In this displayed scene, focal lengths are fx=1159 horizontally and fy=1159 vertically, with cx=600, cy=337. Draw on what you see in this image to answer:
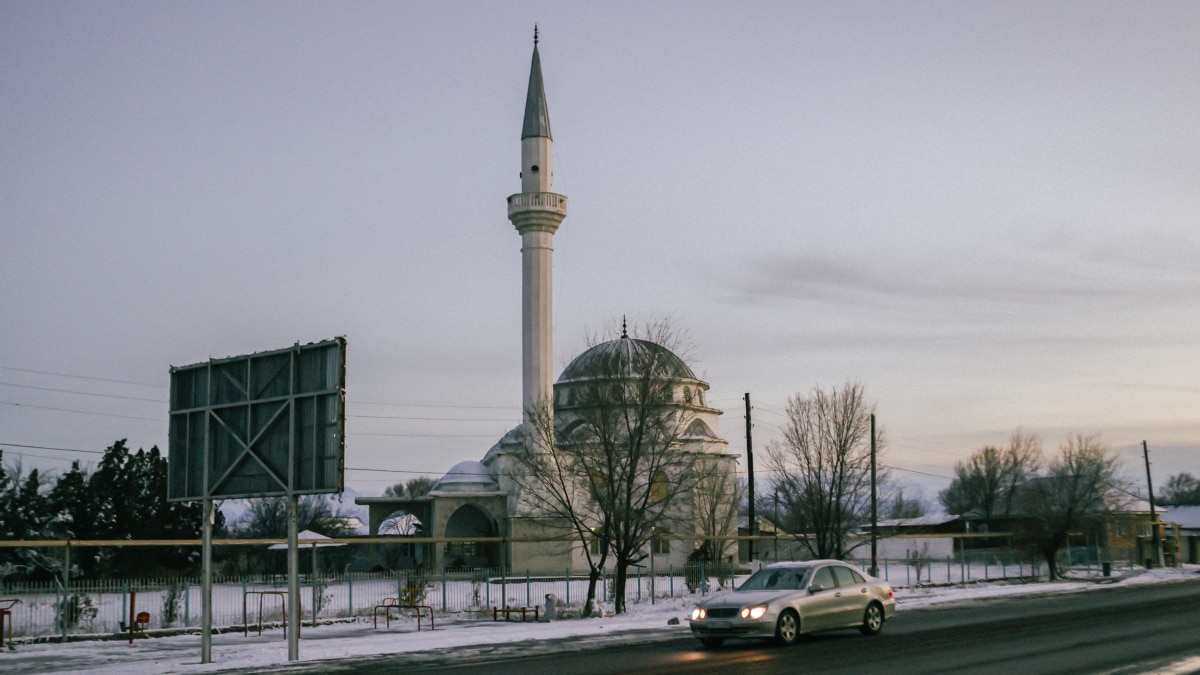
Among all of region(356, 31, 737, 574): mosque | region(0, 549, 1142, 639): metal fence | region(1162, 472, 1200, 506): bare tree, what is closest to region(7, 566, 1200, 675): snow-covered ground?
region(0, 549, 1142, 639): metal fence

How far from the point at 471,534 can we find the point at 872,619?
44264mm

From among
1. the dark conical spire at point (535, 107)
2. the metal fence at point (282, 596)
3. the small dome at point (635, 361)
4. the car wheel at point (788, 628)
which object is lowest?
the metal fence at point (282, 596)

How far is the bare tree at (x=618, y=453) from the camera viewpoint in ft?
106

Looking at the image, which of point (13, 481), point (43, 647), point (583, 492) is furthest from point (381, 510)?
point (43, 647)

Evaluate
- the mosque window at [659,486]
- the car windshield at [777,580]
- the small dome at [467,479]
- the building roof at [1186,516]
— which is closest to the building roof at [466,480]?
the small dome at [467,479]

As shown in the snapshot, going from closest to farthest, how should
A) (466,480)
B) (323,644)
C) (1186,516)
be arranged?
(323,644) → (466,480) → (1186,516)

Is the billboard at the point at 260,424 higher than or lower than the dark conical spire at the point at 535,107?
lower

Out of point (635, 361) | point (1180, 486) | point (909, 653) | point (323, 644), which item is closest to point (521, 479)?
point (635, 361)

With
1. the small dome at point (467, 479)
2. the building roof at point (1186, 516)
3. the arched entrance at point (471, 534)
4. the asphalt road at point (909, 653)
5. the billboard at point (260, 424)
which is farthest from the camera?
the building roof at point (1186, 516)

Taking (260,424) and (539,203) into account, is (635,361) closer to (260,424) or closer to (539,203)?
(260,424)

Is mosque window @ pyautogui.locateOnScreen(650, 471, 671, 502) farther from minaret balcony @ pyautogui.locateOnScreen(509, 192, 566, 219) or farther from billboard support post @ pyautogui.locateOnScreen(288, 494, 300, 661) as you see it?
minaret balcony @ pyautogui.locateOnScreen(509, 192, 566, 219)

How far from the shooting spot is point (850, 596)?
19.9 metres

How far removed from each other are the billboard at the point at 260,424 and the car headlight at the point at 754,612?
21.9ft

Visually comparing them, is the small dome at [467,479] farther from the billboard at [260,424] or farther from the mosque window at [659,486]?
the billboard at [260,424]
